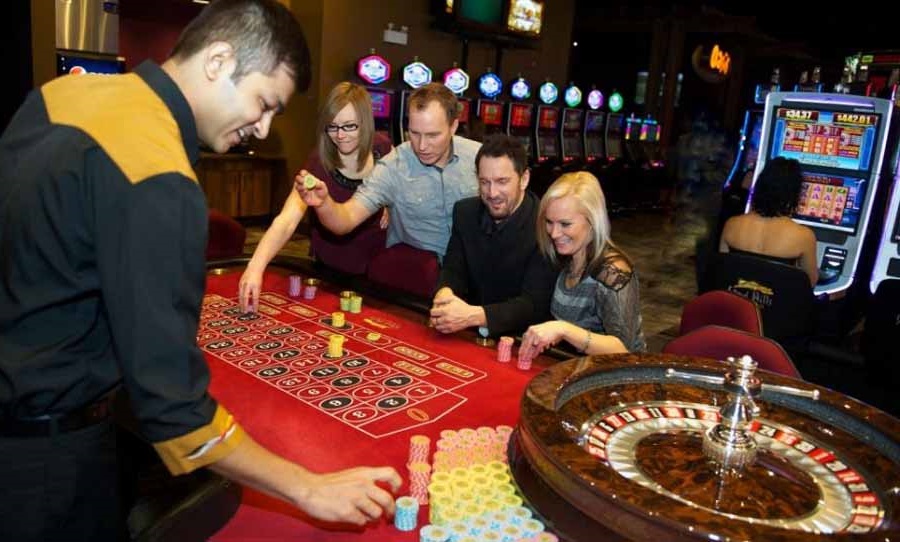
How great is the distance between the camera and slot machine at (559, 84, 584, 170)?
11336mm

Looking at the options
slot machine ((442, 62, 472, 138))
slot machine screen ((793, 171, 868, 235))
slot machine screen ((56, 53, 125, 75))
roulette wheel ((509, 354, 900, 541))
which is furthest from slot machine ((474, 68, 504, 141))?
roulette wheel ((509, 354, 900, 541))

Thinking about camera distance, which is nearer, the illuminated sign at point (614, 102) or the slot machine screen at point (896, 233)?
the slot machine screen at point (896, 233)

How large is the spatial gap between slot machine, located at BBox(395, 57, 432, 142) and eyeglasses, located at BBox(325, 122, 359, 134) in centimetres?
535

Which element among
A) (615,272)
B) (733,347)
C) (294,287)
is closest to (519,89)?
(294,287)

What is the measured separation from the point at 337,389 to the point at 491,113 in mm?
8348

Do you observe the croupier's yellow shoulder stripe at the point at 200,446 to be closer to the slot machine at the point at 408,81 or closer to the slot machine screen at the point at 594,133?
the slot machine at the point at 408,81

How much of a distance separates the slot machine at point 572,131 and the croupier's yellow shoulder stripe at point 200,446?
34.5 feet

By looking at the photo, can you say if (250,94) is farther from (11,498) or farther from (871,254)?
(871,254)

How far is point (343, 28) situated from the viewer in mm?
7973

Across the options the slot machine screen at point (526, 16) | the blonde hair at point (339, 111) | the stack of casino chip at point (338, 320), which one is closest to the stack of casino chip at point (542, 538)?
the stack of casino chip at point (338, 320)

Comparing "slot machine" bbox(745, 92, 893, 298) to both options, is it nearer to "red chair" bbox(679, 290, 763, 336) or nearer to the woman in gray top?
"red chair" bbox(679, 290, 763, 336)

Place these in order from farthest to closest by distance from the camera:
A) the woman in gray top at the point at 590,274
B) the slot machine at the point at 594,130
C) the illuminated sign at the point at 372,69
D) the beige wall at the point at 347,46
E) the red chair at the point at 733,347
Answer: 1. the slot machine at the point at 594,130
2. the illuminated sign at the point at 372,69
3. the beige wall at the point at 347,46
4. the woman in gray top at the point at 590,274
5. the red chair at the point at 733,347

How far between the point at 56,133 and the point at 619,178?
11.9 metres

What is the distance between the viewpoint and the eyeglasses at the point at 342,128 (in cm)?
326
